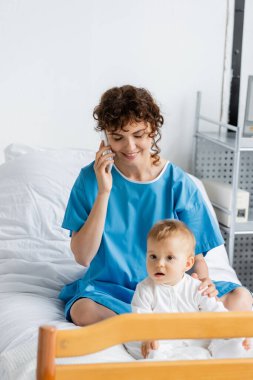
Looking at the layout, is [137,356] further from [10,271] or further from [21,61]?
[21,61]

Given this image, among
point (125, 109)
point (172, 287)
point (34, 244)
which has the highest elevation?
point (125, 109)

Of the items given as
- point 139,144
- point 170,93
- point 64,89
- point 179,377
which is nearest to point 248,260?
point 170,93

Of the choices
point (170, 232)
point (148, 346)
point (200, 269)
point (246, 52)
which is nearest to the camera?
point (148, 346)

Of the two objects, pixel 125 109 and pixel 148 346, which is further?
pixel 125 109

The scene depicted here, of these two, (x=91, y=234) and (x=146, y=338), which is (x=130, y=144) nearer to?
(x=91, y=234)

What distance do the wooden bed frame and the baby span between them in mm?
419

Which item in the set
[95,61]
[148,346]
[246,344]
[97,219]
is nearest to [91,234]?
[97,219]

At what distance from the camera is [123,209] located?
2.19 m

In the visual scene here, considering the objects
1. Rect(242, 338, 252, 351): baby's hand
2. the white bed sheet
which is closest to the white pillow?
the white bed sheet

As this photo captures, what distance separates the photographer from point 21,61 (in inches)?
123

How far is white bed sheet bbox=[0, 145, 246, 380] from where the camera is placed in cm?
215

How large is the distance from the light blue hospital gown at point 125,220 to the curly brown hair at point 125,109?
0.17 metres

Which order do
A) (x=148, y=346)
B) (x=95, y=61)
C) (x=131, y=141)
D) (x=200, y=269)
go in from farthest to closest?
(x=95, y=61)
(x=200, y=269)
(x=131, y=141)
(x=148, y=346)

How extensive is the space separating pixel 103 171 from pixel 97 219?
13 centimetres
